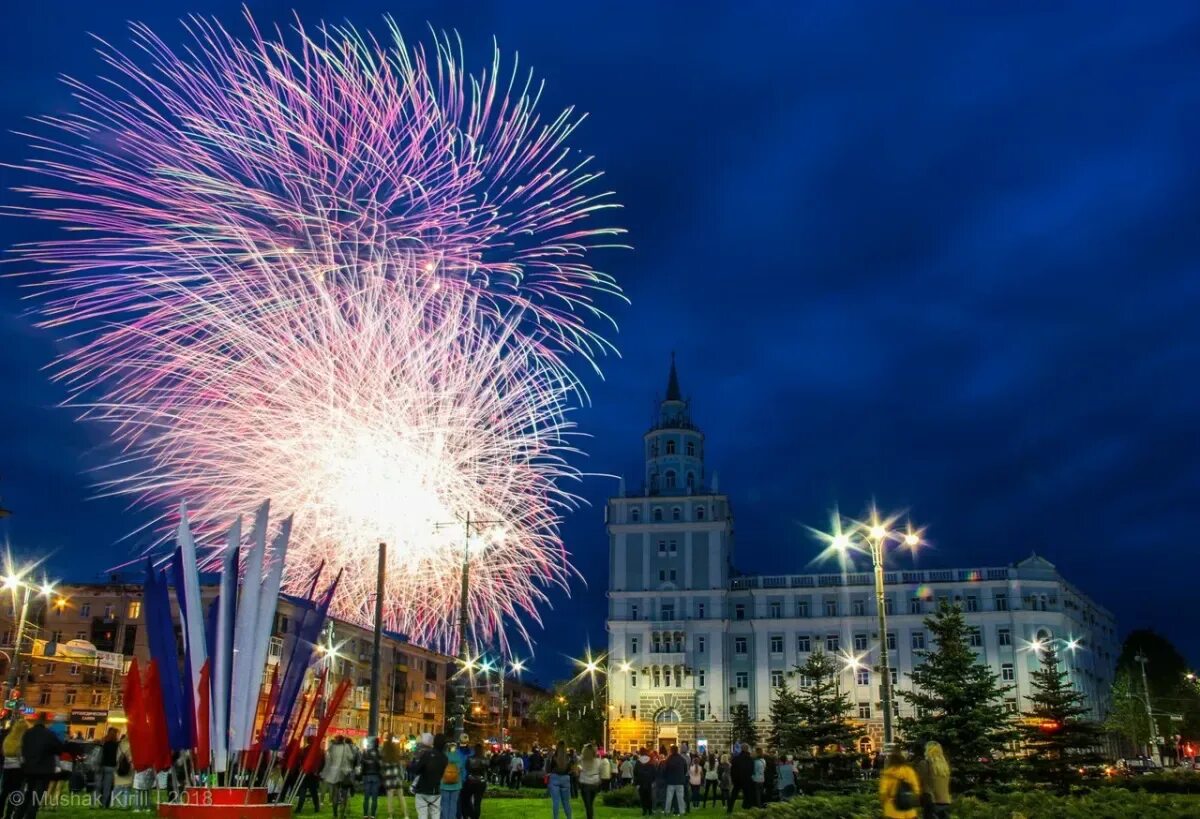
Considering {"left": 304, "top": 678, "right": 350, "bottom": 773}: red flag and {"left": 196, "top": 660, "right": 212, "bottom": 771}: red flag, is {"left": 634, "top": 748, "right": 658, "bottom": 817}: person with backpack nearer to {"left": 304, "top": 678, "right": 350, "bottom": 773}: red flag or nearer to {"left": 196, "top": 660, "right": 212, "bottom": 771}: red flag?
{"left": 304, "top": 678, "right": 350, "bottom": 773}: red flag

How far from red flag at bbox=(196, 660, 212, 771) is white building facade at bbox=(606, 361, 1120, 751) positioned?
65395 mm

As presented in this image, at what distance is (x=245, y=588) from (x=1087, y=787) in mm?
24960

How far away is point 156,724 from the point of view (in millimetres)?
14555

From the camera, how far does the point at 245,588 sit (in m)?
15.0

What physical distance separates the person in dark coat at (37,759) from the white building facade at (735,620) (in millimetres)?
66164

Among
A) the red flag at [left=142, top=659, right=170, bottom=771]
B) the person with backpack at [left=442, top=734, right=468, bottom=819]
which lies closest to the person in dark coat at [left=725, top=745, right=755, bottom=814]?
the person with backpack at [left=442, top=734, right=468, bottom=819]

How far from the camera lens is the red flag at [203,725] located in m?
14.3

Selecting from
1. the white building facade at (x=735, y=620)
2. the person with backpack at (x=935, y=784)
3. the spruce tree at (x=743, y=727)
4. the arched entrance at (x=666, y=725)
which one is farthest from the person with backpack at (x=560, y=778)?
the arched entrance at (x=666, y=725)

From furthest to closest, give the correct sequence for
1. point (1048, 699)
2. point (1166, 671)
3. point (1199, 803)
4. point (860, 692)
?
1. point (1166, 671)
2. point (860, 692)
3. point (1048, 699)
4. point (1199, 803)

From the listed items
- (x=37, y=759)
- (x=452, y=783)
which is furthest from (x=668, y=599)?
(x=37, y=759)

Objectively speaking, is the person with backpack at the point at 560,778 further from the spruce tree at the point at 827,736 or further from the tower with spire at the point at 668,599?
the tower with spire at the point at 668,599

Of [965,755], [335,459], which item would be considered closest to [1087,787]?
[965,755]

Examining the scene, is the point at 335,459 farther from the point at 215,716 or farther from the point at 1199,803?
the point at 1199,803

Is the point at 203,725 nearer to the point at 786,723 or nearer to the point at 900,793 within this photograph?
the point at 900,793
